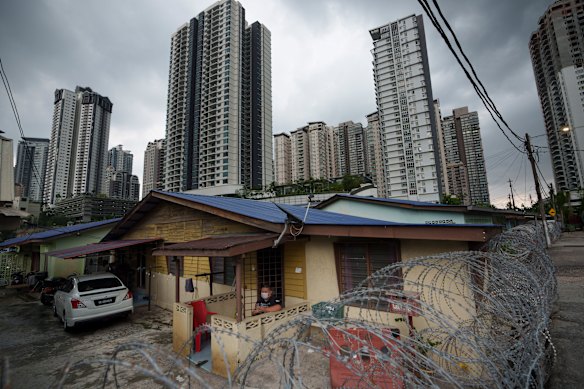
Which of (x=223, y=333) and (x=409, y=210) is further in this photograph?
(x=409, y=210)

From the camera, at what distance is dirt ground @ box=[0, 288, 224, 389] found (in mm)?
6047

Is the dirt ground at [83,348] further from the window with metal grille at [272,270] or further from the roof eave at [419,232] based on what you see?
the roof eave at [419,232]

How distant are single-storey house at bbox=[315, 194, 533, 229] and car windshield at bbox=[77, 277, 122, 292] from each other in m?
9.98

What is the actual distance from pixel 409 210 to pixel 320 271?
5566mm

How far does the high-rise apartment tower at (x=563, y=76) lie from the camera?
77938 millimetres

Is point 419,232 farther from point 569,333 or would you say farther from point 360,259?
point 569,333

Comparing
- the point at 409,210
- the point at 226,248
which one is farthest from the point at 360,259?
the point at 409,210

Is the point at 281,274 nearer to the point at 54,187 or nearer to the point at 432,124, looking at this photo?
the point at 432,124

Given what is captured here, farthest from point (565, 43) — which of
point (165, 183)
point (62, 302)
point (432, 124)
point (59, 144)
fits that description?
point (59, 144)

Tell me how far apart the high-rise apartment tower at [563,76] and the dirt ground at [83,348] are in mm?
107414

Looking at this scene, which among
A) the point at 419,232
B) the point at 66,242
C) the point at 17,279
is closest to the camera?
the point at 419,232

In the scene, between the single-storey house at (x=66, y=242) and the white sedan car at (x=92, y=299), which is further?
the single-storey house at (x=66, y=242)

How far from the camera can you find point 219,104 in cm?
8294

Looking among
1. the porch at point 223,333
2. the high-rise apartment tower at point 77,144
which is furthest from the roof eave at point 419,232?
the high-rise apartment tower at point 77,144
